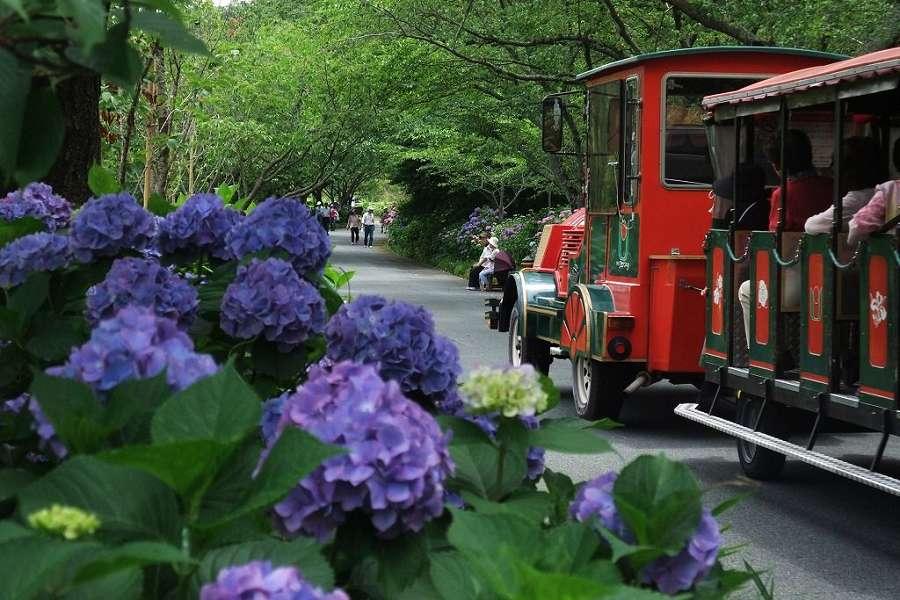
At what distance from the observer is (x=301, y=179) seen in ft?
150

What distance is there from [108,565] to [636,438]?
10116 millimetres

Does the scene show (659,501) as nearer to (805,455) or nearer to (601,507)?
(601,507)

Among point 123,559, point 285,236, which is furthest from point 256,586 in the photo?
point 285,236

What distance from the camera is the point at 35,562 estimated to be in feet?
4.44

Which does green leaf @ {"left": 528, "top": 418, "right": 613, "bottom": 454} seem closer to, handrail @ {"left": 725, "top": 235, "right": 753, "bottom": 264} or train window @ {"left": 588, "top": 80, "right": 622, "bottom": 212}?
handrail @ {"left": 725, "top": 235, "right": 753, "bottom": 264}

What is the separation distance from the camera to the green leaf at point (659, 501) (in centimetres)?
176

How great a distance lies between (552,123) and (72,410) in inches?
400

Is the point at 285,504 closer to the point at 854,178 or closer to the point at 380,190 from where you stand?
the point at 854,178

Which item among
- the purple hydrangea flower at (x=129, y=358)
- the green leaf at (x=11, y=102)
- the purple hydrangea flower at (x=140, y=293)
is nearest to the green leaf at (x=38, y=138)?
the green leaf at (x=11, y=102)

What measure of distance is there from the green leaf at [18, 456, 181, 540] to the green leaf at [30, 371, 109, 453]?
5.1 inches

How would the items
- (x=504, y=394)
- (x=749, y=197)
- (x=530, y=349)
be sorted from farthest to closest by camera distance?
(x=530, y=349)
(x=749, y=197)
(x=504, y=394)

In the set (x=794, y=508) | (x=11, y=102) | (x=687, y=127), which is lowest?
(x=794, y=508)

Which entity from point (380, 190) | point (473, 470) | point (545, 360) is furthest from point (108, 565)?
point (380, 190)

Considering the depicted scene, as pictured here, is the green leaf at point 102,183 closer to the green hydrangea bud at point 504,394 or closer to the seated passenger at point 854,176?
the green hydrangea bud at point 504,394
